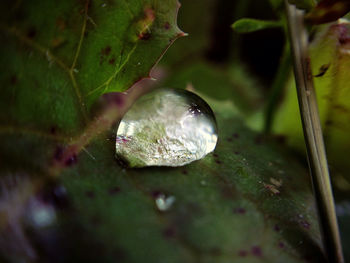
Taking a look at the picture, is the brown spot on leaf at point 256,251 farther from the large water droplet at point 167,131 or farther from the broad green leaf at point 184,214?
the large water droplet at point 167,131

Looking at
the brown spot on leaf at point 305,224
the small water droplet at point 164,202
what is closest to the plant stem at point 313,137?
the brown spot on leaf at point 305,224

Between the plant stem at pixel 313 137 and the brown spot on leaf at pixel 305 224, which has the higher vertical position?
the plant stem at pixel 313 137

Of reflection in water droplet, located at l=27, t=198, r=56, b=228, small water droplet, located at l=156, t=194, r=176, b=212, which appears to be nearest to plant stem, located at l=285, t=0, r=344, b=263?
small water droplet, located at l=156, t=194, r=176, b=212

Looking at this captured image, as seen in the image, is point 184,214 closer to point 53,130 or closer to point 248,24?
point 53,130

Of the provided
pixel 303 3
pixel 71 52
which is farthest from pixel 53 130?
pixel 303 3

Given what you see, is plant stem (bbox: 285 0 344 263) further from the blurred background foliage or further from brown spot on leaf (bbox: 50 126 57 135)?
brown spot on leaf (bbox: 50 126 57 135)

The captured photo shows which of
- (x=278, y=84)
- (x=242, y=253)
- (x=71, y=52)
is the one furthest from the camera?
(x=278, y=84)

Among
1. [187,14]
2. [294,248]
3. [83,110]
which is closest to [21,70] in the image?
[83,110]
